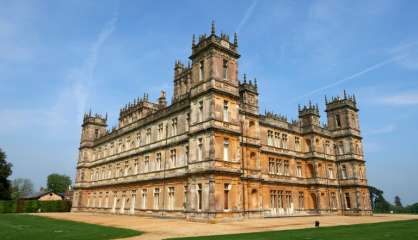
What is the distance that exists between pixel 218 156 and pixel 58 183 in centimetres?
9042

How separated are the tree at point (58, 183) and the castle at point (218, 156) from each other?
184ft

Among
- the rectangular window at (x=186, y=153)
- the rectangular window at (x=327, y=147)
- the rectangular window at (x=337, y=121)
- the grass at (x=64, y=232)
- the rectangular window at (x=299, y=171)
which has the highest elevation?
the rectangular window at (x=337, y=121)

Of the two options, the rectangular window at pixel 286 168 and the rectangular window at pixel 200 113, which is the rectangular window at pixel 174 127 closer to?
the rectangular window at pixel 200 113

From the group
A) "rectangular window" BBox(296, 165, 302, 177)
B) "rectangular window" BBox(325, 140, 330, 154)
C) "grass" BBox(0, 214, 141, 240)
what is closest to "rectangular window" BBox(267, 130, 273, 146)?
"rectangular window" BBox(296, 165, 302, 177)

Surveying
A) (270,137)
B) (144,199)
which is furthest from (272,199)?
(144,199)

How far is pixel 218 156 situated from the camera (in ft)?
85.7

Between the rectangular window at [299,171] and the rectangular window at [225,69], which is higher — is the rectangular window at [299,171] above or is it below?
below

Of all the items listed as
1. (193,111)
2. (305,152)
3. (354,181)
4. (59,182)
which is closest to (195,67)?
(193,111)

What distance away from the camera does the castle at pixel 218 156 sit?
26.8 metres

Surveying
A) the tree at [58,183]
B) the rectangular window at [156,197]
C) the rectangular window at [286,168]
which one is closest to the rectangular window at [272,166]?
the rectangular window at [286,168]

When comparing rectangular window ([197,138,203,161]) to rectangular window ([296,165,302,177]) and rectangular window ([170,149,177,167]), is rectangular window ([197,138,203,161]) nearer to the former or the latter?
rectangular window ([170,149,177,167])

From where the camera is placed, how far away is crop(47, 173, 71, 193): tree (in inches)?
3903

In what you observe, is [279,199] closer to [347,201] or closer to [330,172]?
[330,172]

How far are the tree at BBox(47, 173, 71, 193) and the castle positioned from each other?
184 ft
